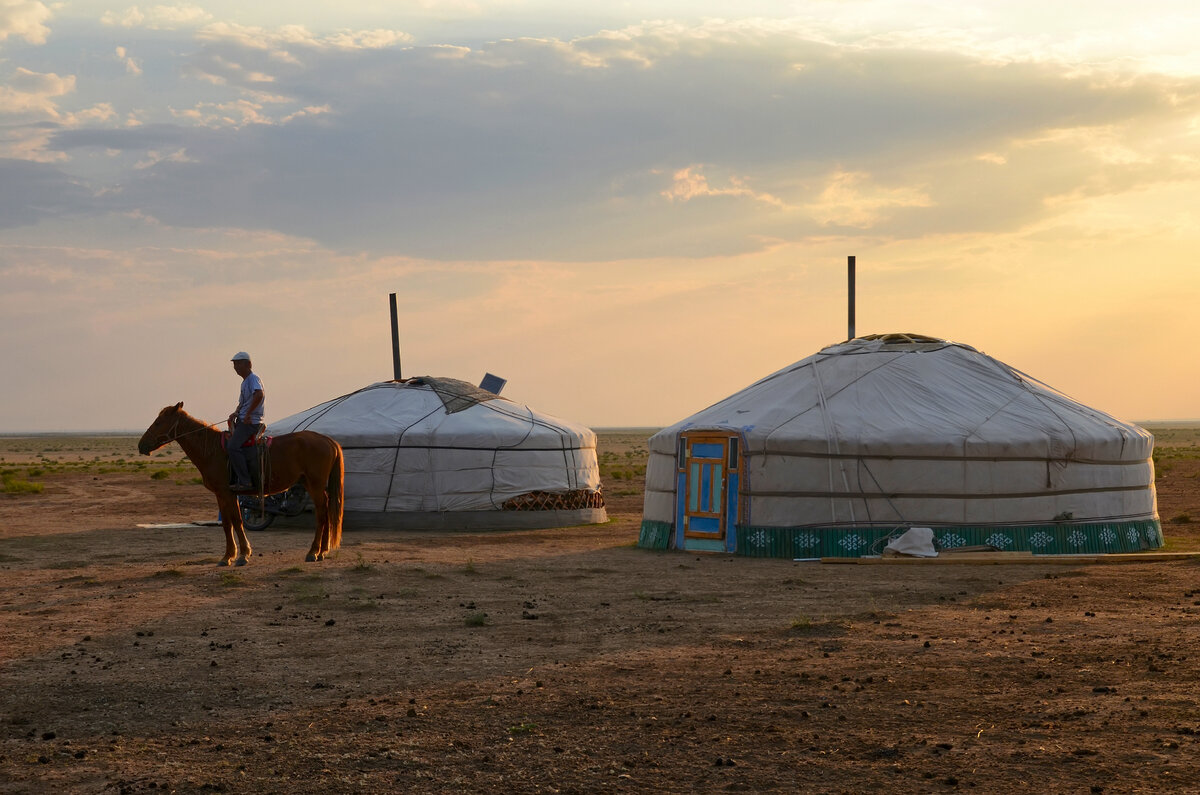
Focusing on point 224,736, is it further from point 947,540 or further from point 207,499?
point 207,499

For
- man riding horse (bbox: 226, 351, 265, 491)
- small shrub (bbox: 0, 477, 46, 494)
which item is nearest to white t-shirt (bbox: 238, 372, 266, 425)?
man riding horse (bbox: 226, 351, 265, 491)

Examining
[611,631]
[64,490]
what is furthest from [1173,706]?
[64,490]

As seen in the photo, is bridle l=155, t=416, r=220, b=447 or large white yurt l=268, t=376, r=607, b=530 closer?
bridle l=155, t=416, r=220, b=447

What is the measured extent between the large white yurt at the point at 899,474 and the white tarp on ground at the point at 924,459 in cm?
1

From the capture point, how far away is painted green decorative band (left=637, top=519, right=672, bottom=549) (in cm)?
1359

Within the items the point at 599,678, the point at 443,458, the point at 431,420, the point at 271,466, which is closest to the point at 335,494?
the point at 271,466

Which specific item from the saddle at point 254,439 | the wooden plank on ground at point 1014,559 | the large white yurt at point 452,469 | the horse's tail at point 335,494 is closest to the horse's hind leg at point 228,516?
the saddle at point 254,439

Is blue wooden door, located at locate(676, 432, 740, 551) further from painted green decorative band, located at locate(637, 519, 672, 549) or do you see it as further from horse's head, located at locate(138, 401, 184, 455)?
horse's head, located at locate(138, 401, 184, 455)

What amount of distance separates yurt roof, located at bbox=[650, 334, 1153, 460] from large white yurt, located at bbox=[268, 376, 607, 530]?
395 centimetres

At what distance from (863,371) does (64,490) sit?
68.2ft

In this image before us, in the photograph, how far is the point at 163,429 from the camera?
39.0ft

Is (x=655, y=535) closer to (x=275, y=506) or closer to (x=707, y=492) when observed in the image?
(x=707, y=492)

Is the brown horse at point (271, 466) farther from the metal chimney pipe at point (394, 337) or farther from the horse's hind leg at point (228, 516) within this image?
the metal chimney pipe at point (394, 337)

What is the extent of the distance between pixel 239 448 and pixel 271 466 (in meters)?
0.43
